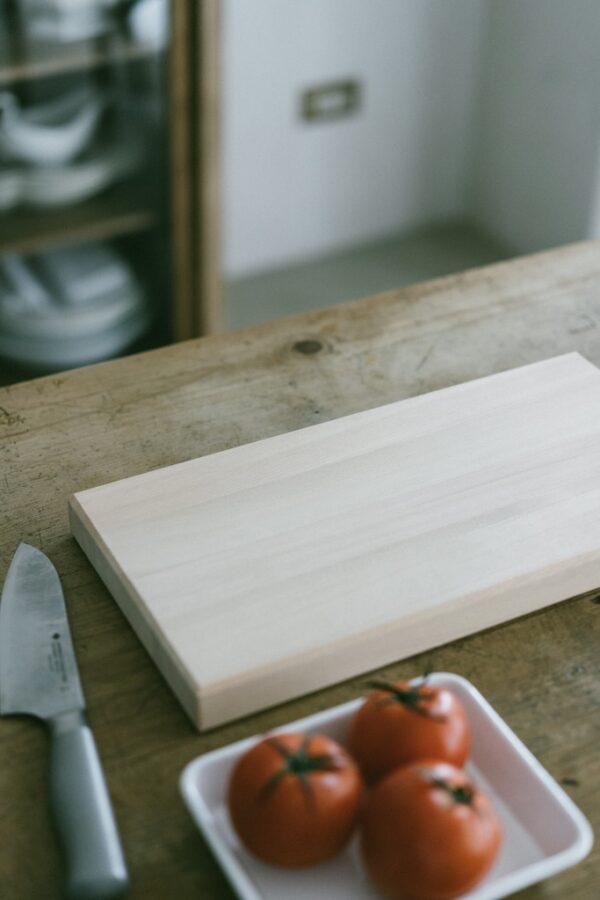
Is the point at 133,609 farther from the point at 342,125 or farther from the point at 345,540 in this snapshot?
the point at 342,125

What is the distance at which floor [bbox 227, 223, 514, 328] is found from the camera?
287 cm

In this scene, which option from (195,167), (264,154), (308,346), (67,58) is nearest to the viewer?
(308,346)

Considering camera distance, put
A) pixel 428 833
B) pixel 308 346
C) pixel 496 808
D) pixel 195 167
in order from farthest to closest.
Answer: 1. pixel 195 167
2. pixel 308 346
3. pixel 496 808
4. pixel 428 833

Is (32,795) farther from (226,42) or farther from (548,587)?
(226,42)

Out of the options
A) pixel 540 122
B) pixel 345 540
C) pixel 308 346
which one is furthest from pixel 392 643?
pixel 540 122

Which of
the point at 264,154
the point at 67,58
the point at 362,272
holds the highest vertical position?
the point at 67,58

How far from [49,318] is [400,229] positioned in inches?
48.2

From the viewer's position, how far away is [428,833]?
61 cm

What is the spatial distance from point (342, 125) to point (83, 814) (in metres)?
2.44

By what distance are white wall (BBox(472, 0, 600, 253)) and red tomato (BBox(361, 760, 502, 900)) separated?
2.34 meters

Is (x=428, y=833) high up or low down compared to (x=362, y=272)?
up

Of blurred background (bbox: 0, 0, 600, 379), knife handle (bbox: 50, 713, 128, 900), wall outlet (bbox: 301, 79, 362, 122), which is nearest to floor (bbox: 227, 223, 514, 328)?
blurred background (bbox: 0, 0, 600, 379)

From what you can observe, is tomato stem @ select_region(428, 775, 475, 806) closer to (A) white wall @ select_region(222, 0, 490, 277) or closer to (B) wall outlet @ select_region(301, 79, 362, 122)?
(A) white wall @ select_region(222, 0, 490, 277)

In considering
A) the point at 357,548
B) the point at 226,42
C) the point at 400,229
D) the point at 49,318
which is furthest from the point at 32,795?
the point at 400,229
